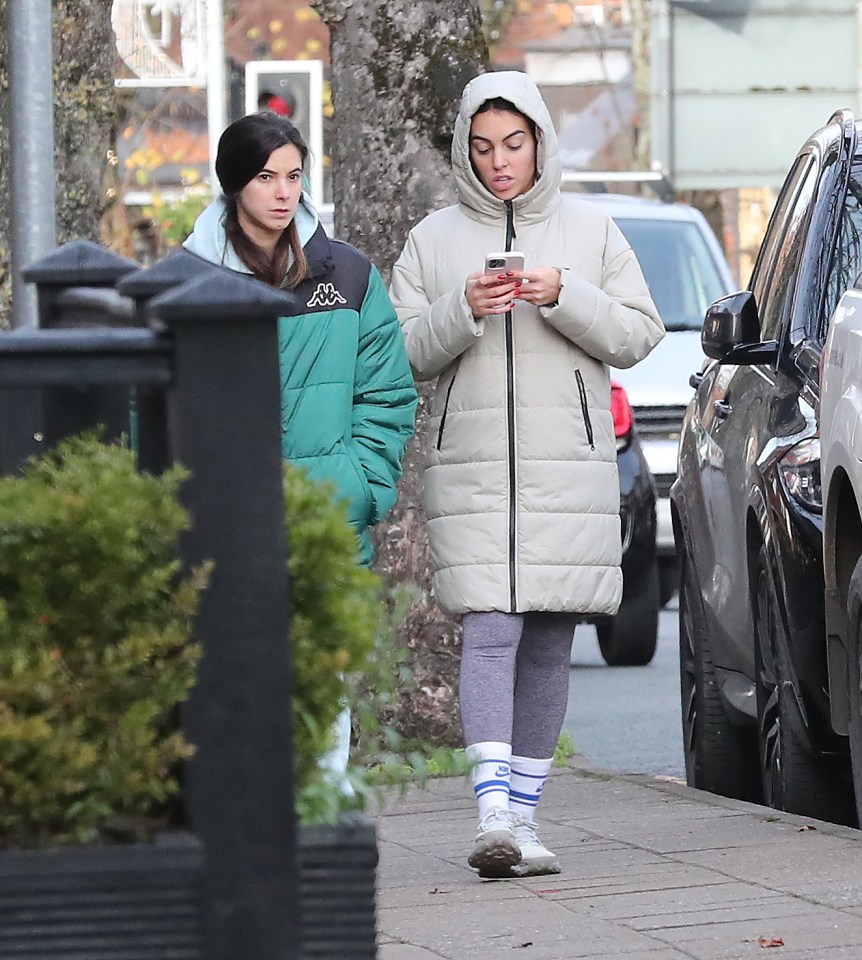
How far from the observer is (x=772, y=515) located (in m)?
6.63

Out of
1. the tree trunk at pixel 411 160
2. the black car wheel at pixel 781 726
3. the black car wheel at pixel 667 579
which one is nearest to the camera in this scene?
the black car wheel at pixel 781 726

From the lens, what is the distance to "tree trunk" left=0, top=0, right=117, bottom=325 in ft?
31.9

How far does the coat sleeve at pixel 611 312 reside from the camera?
6043 millimetres

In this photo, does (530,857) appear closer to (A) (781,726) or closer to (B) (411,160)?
(A) (781,726)

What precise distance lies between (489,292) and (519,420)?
13.6 inches

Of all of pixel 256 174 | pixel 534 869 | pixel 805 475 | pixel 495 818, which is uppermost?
pixel 256 174

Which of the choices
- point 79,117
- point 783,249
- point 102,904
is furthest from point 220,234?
point 79,117

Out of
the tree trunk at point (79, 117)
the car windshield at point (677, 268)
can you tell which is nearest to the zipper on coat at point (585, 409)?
the tree trunk at point (79, 117)

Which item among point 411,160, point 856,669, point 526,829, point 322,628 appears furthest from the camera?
point 411,160

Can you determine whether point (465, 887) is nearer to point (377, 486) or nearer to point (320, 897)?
point (377, 486)

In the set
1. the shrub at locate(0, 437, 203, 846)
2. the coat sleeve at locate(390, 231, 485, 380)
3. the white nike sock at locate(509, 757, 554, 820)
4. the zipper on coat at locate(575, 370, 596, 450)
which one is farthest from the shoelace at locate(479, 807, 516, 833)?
the shrub at locate(0, 437, 203, 846)

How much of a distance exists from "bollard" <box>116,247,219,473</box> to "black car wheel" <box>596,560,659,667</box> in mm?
9091

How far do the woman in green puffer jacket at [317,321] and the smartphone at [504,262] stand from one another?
15.5 inches

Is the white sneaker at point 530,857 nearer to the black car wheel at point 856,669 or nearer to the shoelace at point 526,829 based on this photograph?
the shoelace at point 526,829
